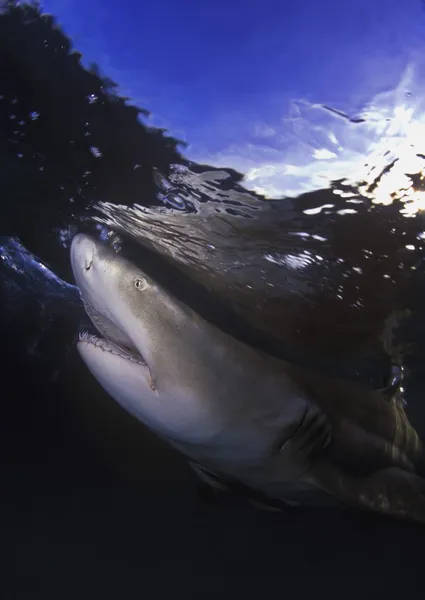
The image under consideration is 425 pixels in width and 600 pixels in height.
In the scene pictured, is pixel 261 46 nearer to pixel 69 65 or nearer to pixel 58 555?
pixel 69 65

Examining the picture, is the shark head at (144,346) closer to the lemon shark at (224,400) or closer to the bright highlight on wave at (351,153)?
the lemon shark at (224,400)

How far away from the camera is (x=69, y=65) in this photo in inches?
183

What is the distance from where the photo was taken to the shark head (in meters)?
2.98

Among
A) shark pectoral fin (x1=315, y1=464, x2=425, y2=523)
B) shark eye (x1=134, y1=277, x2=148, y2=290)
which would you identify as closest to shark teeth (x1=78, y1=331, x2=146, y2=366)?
shark eye (x1=134, y1=277, x2=148, y2=290)

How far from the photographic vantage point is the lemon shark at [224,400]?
3.05 meters

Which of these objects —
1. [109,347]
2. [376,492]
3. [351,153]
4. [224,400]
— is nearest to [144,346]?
[109,347]

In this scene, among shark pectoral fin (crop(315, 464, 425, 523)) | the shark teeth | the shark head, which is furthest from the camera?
shark pectoral fin (crop(315, 464, 425, 523))

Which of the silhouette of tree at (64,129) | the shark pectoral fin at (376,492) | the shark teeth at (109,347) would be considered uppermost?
the silhouette of tree at (64,129)

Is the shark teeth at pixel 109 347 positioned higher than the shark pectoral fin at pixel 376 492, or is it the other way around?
the shark pectoral fin at pixel 376 492

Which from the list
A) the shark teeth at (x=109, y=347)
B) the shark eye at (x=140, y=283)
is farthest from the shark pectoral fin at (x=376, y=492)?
the shark eye at (x=140, y=283)

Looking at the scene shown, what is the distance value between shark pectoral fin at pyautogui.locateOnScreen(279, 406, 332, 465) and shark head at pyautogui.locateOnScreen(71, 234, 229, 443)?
1.01 meters

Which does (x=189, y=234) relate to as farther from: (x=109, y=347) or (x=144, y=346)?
(x=144, y=346)

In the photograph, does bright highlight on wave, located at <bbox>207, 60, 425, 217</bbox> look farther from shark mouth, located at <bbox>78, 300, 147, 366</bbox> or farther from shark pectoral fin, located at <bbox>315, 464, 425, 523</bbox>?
shark pectoral fin, located at <bbox>315, 464, 425, 523</bbox>

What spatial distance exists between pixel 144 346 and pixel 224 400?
2.78 feet
